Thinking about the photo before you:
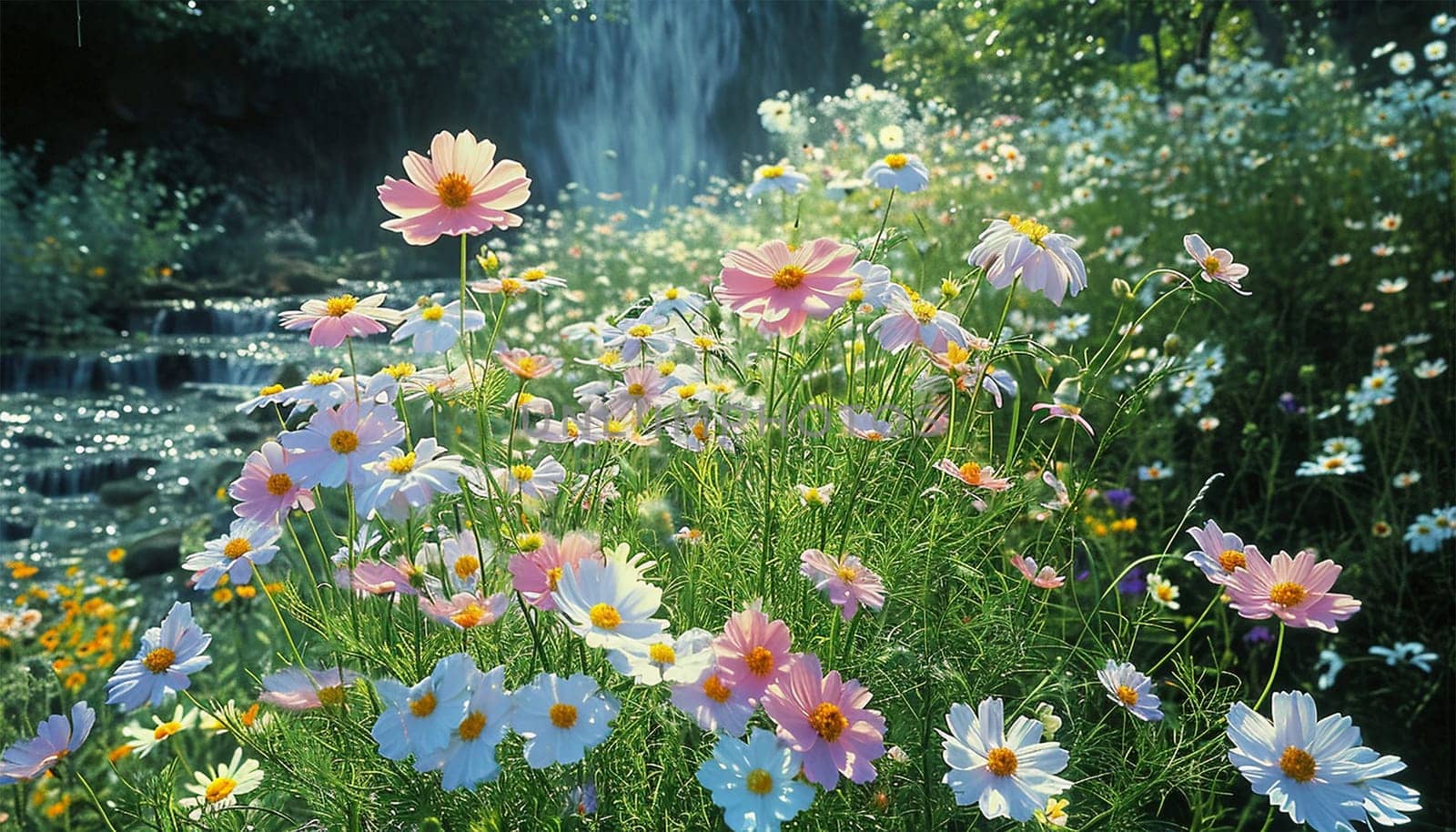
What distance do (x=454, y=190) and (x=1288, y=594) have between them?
0.77m

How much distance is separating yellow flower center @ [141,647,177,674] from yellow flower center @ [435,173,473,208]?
459 mm

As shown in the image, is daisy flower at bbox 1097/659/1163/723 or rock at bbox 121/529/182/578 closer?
daisy flower at bbox 1097/659/1163/723

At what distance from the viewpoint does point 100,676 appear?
7.21 feet

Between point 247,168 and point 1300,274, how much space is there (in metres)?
9.37

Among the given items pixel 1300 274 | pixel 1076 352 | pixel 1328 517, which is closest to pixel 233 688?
pixel 1076 352

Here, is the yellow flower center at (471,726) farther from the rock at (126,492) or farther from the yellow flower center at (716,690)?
the rock at (126,492)

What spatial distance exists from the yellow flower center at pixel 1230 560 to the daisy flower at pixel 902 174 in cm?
53

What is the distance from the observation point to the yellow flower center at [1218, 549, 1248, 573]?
834mm

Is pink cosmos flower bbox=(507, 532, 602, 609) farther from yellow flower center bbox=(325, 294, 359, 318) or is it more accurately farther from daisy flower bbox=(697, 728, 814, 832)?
yellow flower center bbox=(325, 294, 359, 318)

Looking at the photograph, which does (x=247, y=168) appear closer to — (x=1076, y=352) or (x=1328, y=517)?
(x=1076, y=352)

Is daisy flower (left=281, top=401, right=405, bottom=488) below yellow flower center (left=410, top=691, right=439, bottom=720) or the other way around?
the other way around

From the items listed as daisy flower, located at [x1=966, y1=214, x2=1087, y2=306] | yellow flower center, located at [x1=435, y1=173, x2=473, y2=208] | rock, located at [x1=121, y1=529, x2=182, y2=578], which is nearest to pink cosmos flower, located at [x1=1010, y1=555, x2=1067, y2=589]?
daisy flower, located at [x1=966, y1=214, x2=1087, y2=306]

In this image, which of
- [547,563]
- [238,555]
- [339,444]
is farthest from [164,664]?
[547,563]

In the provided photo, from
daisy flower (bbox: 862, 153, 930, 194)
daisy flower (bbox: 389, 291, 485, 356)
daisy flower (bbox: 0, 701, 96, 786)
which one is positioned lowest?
daisy flower (bbox: 0, 701, 96, 786)
